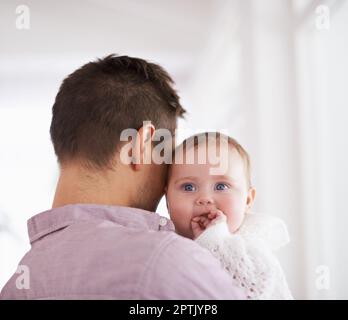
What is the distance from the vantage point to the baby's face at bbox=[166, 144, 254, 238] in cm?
109

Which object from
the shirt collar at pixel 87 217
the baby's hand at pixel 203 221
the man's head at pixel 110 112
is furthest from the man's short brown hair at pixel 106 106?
the baby's hand at pixel 203 221

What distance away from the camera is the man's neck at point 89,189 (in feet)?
2.77

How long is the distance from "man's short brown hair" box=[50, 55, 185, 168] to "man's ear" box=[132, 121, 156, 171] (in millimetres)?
17

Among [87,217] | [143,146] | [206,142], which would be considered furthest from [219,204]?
[87,217]

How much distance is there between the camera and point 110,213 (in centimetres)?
80

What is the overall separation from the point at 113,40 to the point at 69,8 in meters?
0.38

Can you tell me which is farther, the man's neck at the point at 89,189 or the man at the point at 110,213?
the man's neck at the point at 89,189

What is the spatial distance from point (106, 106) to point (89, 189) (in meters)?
0.18

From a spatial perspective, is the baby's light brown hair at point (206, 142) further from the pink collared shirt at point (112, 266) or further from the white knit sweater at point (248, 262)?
the pink collared shirt at point (112, 266)

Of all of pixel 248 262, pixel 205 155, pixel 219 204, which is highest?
pixel 205 155

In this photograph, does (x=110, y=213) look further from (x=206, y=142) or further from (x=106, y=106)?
(x=206, y=142)
